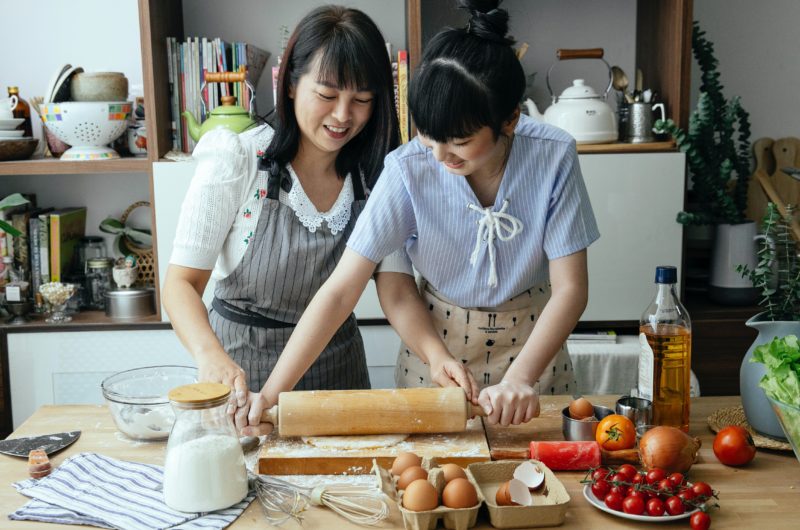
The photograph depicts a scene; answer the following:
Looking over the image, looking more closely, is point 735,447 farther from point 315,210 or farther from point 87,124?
point 87,124

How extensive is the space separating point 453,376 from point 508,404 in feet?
0.43

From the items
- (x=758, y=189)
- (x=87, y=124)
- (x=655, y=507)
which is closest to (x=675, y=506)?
(x=655, y=507)

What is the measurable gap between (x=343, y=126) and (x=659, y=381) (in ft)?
2.20

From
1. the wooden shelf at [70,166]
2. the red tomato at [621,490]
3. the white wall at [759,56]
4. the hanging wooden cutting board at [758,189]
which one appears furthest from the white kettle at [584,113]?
the red tomato at [621,490]

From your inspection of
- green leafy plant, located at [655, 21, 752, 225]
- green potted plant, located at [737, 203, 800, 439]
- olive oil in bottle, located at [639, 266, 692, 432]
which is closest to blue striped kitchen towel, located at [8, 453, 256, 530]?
olive oil in bottle, located at [639, 266, 692, 432]

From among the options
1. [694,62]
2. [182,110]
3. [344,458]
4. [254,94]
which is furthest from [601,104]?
[344,458]

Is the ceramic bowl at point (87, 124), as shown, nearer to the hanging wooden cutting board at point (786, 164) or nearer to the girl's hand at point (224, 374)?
the girl's hand at point (224, 374)

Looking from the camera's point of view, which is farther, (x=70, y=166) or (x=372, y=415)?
(x=70, y=166)

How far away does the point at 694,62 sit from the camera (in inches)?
104

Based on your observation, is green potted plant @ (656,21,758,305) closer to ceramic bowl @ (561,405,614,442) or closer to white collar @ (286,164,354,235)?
white collar @ (286,164,354,235)

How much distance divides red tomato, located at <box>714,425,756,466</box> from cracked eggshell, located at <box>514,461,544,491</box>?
30 cm

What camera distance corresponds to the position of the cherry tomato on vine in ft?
3.53

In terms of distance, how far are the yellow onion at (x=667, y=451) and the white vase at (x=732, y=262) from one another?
1.42 m

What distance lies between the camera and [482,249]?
1.43 meters
